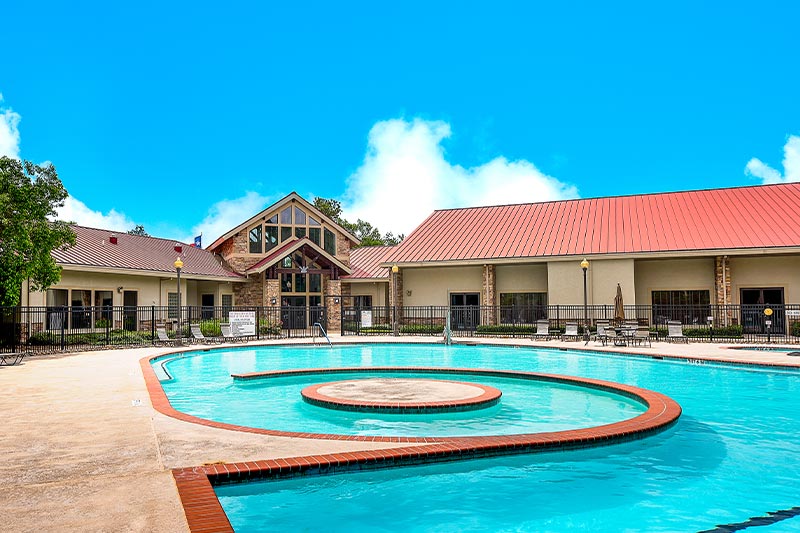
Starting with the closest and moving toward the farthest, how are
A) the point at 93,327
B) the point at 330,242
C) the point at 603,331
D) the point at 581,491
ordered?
the point at 581,491 → the point at 603,331 → the point at 93,327 → the point at 330,242

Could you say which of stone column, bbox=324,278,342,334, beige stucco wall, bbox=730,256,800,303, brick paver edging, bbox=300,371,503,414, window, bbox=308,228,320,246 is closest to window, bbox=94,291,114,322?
stone column, bbox=324,278,342,334

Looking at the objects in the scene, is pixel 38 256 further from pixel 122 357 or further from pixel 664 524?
pixel 664 524

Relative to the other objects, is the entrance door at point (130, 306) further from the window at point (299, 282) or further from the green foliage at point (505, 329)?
the green foliage at point (505, 329)

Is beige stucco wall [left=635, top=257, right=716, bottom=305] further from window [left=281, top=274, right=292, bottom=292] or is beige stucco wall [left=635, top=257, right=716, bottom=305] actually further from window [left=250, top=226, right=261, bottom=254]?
window [left=250, top=226, right=261, bottom=254]

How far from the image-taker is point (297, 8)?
69.2ft

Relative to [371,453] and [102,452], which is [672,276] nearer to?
[371,453]

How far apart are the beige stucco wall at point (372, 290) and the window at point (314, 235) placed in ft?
11.2

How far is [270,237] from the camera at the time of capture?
34406 millimetres

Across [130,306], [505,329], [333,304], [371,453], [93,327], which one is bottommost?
[371,453]

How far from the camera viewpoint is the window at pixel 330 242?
3588 cm

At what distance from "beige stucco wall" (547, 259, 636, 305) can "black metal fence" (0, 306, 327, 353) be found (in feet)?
40.1

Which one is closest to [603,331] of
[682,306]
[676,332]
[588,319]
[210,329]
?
[676,332]

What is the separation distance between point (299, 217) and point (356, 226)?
36186mm

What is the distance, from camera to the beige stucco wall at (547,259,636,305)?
27.0 meters
